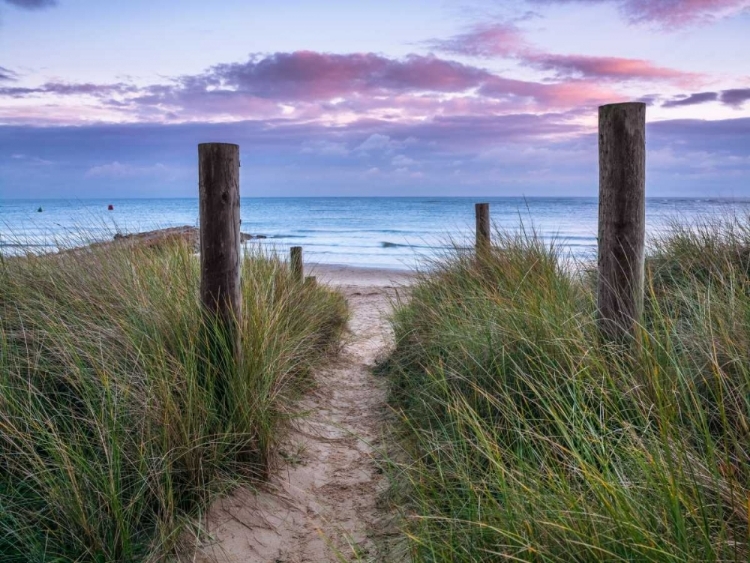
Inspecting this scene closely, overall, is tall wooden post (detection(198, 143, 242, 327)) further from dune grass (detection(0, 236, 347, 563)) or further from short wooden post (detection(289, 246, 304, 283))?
short wooden post (detection(289, 246, 304, 283))

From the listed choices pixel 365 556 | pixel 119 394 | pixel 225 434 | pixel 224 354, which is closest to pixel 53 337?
pixel 119 394

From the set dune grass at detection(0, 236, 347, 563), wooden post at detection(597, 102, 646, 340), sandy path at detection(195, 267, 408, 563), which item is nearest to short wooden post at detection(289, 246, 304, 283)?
sandy path at detection(195, 267, 408, 563)

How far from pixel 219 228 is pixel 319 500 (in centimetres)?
187

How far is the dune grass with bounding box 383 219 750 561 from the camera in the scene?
6.52 feet

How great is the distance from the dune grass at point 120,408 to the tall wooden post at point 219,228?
6.7 inches

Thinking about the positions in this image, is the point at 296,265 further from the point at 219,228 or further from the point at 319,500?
the point at 319,500

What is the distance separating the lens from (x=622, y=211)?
4266 millimetres

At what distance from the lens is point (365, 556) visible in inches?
122

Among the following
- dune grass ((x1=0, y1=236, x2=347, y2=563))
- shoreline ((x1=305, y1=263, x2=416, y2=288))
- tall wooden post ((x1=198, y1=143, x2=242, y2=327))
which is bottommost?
shoreline ((x1=305, y1=263, x2=416, y2=288))

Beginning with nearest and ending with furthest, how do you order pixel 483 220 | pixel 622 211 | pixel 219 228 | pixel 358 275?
1. pixel 219 228
2. pixel 622 211
3. pixel 483 220
4. pixel 358 275

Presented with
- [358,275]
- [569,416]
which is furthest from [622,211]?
[358,275]

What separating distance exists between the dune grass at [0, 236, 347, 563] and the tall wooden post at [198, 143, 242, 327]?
169mm

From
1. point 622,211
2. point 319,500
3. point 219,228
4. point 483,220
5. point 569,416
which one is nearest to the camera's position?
point 569,416

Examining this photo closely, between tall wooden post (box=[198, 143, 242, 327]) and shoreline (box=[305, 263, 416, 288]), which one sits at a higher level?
tall wooden post (box=[198, 143, 242, 327])
